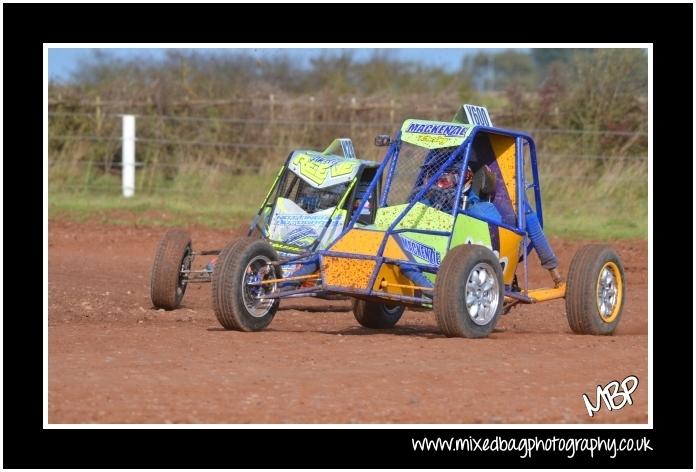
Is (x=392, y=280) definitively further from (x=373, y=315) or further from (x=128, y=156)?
(x=128, y=156)

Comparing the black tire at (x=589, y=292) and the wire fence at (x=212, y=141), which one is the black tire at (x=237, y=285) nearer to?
the black tire at (x=589, y=292)

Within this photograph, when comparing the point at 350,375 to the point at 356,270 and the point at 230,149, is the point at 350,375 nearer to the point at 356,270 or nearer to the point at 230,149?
the point at 356,270

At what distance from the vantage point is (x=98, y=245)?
1891 centimetres

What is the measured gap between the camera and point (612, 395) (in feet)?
25.4

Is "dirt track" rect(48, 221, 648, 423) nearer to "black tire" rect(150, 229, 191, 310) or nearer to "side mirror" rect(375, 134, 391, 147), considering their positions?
"black tire" rect(150, 229, 191, 310)

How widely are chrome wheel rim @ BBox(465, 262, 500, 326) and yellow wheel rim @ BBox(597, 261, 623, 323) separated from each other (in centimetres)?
144

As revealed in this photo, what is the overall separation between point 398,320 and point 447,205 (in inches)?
70.3

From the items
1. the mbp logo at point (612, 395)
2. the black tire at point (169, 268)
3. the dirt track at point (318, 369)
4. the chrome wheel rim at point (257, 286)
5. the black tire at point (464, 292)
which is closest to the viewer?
the dirt track at point (318, 369)

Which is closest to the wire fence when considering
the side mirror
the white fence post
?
the white fence post

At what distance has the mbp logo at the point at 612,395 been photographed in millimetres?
7496

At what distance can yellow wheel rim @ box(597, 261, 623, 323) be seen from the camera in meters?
11.0

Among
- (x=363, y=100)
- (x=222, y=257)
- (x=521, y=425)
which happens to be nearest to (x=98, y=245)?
(x=363, y=100)

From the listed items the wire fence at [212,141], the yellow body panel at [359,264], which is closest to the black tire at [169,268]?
the yellow body panel at [359,264]

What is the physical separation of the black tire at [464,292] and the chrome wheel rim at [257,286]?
1569 mm
